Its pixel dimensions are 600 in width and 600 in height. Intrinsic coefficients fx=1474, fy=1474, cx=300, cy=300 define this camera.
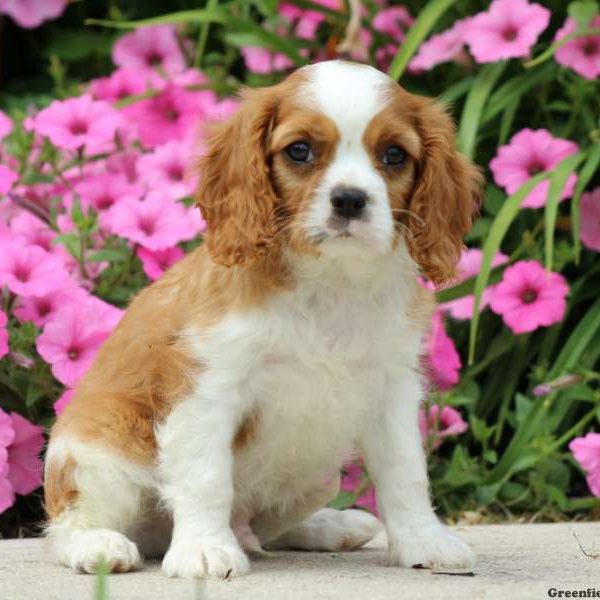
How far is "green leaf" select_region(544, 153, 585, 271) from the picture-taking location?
16.7 feet

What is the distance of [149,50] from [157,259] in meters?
1.98

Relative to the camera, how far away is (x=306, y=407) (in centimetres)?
375

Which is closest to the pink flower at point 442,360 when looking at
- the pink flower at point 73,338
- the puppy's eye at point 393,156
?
the pink flower at point 73,338

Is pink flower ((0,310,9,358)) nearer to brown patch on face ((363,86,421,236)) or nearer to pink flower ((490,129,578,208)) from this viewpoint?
brown patch on face ((363,86,421,236))

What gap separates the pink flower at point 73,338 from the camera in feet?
15.9

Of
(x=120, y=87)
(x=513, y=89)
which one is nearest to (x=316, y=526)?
(x=513, y=89)

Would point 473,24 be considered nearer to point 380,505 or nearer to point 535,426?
point 535,426

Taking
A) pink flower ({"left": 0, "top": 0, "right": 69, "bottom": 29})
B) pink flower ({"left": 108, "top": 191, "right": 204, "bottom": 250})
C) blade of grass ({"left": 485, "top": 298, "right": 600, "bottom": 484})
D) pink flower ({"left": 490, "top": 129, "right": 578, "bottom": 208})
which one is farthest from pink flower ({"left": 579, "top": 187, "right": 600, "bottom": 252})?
pink flower ({"left": 0, "top": 0, "right": 69, "bottom": 29})

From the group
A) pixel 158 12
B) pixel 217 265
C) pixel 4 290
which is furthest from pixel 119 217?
pixel 158 12

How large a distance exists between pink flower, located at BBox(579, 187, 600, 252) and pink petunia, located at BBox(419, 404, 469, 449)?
892mm

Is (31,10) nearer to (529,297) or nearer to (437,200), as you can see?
(529,297)

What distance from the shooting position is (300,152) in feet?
12.0

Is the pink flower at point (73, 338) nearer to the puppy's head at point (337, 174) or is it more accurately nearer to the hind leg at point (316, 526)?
the hind leg at point (316, 526)

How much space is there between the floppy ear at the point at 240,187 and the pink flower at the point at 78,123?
1848 millimetres
